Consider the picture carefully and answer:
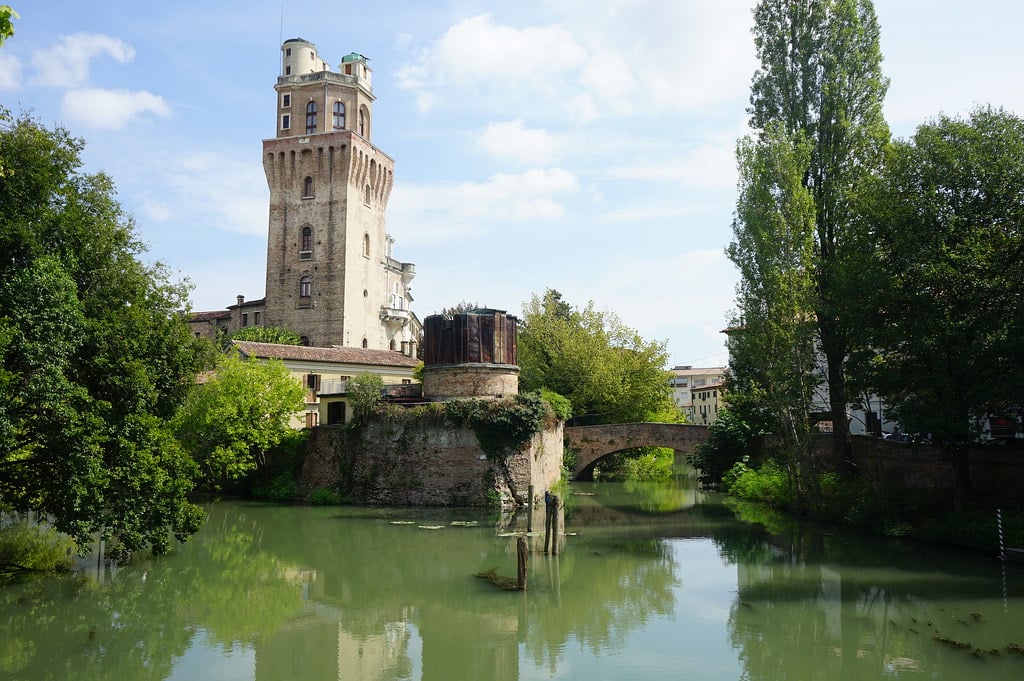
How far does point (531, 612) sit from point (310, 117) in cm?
5187

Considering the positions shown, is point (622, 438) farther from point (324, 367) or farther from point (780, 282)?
point (324, 367)

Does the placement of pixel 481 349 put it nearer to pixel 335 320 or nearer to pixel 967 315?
pixel 967 315

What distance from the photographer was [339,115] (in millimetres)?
58906

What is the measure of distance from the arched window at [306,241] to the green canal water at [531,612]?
35.7 metres

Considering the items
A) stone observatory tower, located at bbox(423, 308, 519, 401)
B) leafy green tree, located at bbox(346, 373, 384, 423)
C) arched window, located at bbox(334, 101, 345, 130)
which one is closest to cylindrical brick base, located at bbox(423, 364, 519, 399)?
stone observatory tower, located at bbox(423, 308, 519, 401)

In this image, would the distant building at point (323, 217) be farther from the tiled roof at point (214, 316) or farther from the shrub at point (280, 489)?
the shrub at point (280, 489)

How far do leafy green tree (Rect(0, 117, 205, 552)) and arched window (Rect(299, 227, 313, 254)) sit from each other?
1563 inches

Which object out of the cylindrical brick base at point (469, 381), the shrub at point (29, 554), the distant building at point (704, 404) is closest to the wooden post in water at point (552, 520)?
the cylindrical brick base at point (469, 381)

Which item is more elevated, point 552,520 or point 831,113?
point 831,113

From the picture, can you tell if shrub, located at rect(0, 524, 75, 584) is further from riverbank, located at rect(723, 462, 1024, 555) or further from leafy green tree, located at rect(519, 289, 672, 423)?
leafy green tree, located at rect(519, 289, 672, 423)

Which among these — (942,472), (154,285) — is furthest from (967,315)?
(154,285)

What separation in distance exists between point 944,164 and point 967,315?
432 centimetres

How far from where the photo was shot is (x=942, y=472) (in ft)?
73.3

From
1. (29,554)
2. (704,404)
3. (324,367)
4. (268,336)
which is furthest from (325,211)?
(704,404)
